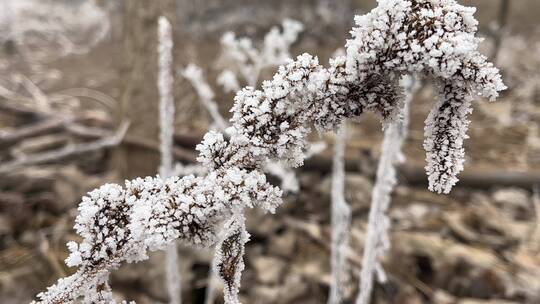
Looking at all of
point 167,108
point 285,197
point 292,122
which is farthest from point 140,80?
point 292,122

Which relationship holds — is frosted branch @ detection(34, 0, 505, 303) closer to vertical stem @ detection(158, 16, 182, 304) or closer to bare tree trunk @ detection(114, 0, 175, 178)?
vertical stem @ detection(158, 16, 182, 304)

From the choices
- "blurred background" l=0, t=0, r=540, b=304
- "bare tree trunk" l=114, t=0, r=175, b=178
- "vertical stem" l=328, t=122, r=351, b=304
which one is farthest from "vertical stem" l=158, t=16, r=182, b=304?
"bare tree trunk" l=114, t=0, r=175, b=178

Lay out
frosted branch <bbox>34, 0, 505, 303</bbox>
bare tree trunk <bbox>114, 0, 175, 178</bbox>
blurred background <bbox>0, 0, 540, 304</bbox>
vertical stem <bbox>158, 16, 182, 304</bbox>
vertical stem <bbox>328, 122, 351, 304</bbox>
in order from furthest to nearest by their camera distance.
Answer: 1. bare tree trunk <bbox>114, 0, 175, 178</bbox>
2. blurred background <bbox>0, 0, 540, 304</bbox>
3. vertical stem <bbox>328, 122, 351, 304</bbox>
4. vertical stem <bbox>158, 16, 182, 304</bbox>
5. frosted branch <bbox>34, 0, 505, 303</bbox>

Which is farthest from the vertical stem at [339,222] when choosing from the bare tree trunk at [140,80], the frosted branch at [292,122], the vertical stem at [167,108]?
the bare tree trunk at [140,80]

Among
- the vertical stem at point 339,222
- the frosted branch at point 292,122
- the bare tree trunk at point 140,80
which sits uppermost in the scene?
the bare tree trunk at point 140,80

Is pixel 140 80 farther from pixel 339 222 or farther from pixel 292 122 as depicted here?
pixel 292 122

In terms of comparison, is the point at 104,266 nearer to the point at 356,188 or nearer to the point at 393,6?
the point at 393,6

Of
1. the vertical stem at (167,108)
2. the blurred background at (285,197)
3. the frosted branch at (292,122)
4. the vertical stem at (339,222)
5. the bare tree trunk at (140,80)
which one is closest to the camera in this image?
the frosted branch at (292,122)

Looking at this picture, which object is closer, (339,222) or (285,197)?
(339,222)

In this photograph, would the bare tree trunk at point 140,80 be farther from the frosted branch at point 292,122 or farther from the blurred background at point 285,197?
the frosted branch at point 292,122
